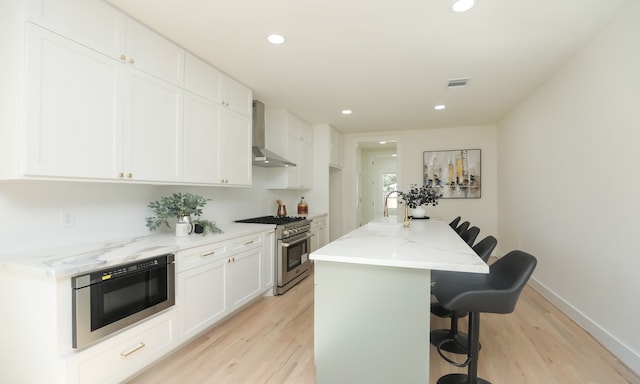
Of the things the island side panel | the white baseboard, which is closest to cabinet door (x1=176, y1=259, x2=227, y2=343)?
the island side panel

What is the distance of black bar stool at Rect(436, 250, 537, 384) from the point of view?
5.10 ft

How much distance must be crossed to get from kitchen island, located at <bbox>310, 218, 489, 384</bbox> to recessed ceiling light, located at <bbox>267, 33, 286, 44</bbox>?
1.73m

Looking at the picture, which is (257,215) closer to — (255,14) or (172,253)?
(172,253)

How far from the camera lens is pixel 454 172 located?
5.68 meters

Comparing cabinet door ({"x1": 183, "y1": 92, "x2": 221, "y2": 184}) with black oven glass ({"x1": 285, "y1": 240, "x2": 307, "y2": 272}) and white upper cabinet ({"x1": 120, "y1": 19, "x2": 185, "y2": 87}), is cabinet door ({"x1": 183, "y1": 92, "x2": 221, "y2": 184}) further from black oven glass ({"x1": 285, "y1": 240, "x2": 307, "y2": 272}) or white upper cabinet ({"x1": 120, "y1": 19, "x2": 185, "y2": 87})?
black oven glass ({"x1": 285, "y1": 240, "x2": 307, "y2": 272})

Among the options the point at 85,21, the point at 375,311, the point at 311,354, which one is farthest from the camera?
the point at 311,354

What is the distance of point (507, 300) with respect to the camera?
5.07ft

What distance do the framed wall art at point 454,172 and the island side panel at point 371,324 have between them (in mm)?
4467

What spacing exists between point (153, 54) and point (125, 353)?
2065 millimetres

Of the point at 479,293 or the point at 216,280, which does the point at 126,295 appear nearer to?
the point at 216,280

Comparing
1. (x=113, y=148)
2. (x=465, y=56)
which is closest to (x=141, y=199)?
(x=113, y=148)

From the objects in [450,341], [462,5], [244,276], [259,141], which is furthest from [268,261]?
[462,5]

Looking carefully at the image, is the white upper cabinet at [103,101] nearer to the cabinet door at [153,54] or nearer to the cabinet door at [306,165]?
the cabinet door at [153,54]

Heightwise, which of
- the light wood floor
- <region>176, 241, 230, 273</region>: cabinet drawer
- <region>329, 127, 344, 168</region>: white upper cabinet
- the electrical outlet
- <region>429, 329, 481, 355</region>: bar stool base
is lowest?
the light wood floor
